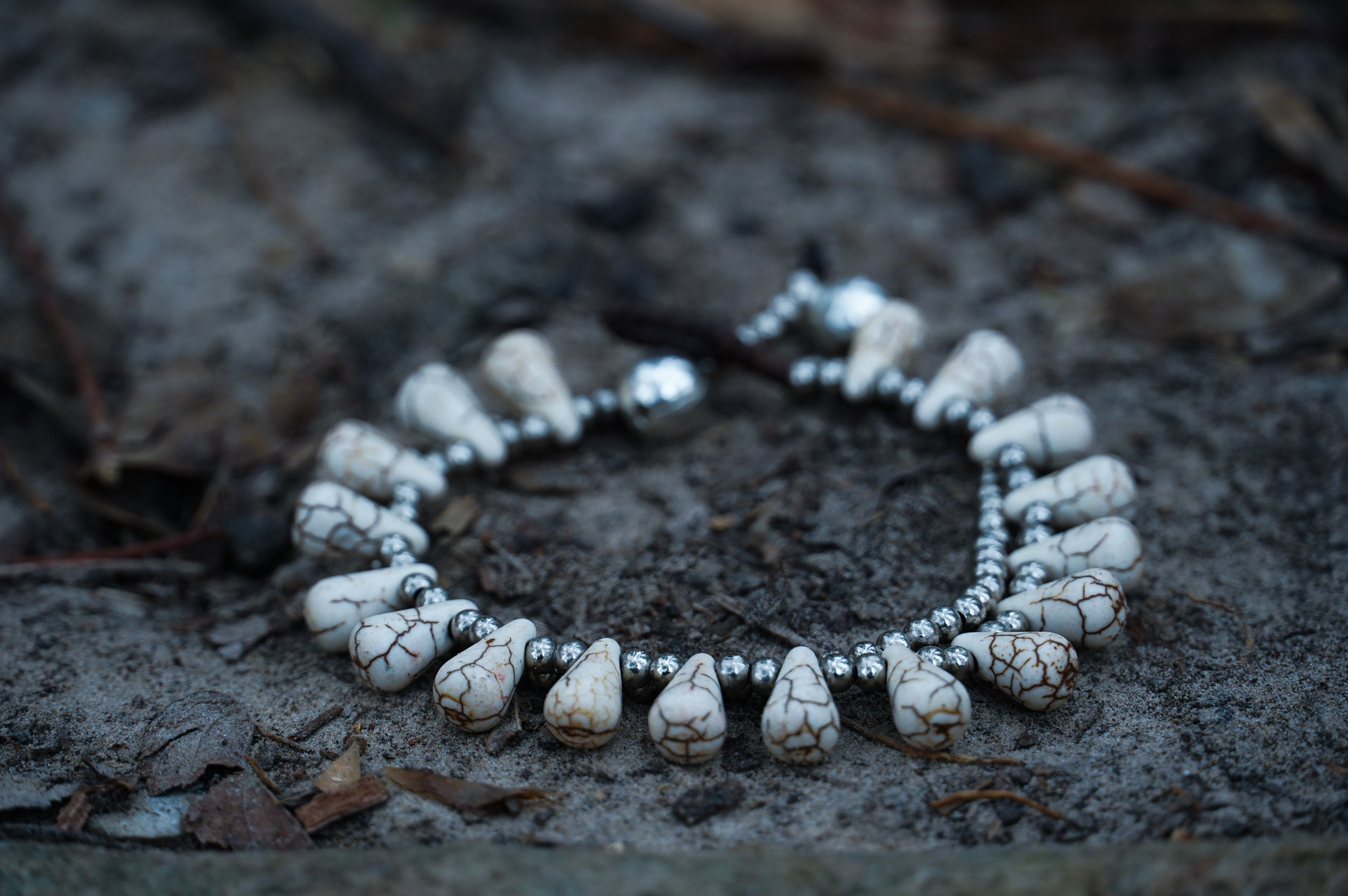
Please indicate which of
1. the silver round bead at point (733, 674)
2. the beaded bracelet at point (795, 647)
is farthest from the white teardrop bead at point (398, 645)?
the silver round bead at point (733, 674)

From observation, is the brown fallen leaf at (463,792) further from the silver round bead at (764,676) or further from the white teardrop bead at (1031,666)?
the white teardrop bead at (1031,666)

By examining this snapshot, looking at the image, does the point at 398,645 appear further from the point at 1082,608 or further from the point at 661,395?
the point at 1082,608

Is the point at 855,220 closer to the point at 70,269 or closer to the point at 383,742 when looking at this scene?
the point at 383,742

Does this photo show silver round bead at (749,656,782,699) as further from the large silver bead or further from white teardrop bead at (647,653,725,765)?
the large silver bead

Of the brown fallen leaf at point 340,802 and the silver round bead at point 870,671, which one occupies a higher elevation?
the silver round bead at point 870,671

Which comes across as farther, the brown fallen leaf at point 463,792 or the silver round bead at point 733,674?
the silver round bead at point 733,674

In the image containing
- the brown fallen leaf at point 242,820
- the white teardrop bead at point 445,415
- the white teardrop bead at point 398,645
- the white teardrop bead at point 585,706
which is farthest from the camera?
the white teardrop bead at point 445,415

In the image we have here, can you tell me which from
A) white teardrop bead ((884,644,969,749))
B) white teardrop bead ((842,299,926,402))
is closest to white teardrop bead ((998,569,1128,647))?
white teardrop bead ((884,644,969,749))

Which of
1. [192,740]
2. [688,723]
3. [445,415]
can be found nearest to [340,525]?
[445,415]

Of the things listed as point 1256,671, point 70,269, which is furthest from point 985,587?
point 70,269
